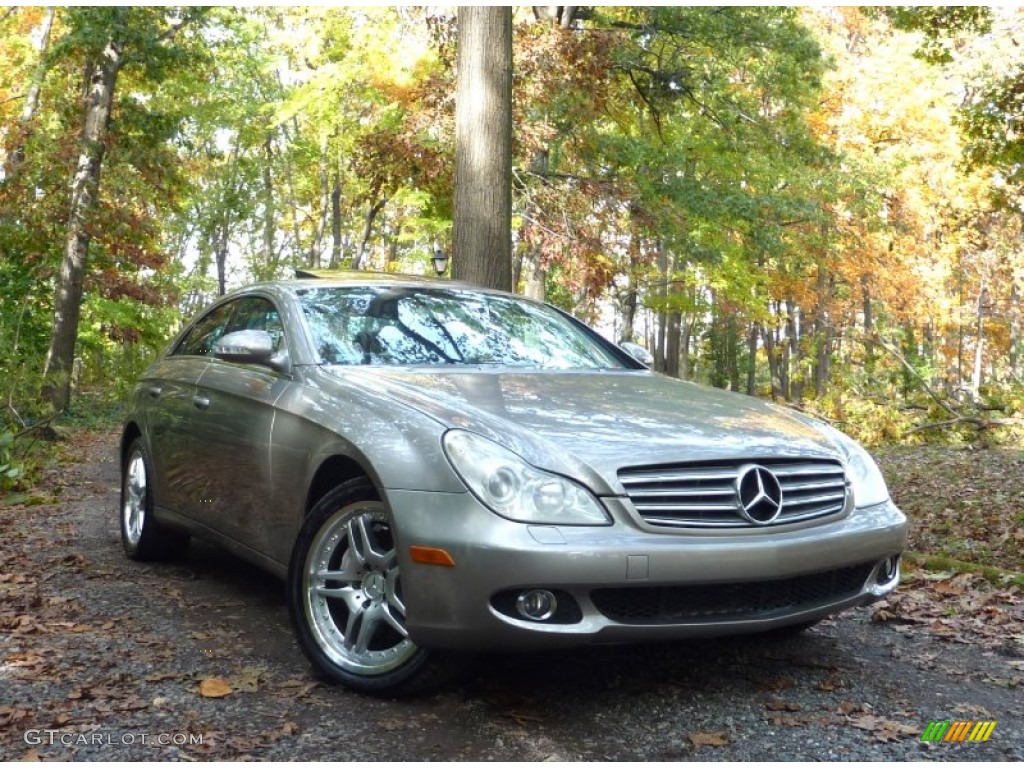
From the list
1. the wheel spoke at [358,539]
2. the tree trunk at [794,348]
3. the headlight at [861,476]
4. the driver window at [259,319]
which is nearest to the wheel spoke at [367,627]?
the wheel spoke at [358,539]

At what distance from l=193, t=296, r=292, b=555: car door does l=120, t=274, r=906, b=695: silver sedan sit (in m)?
0.02

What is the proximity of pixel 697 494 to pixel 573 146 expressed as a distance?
54.3 feet

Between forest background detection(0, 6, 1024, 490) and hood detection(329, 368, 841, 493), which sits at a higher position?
forest background detection(0, 6, 1024, 490)

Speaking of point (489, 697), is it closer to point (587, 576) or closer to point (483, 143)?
point (587, 576)

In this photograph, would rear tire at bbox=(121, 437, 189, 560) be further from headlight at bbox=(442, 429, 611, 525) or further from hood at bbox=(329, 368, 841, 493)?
headlight at bbox=(442, 429, 611, 525)

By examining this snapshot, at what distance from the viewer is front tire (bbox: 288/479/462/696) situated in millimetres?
3547

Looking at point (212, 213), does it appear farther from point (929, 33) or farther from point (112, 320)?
point (929, 33)

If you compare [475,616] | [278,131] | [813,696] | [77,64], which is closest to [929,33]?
[813,696]

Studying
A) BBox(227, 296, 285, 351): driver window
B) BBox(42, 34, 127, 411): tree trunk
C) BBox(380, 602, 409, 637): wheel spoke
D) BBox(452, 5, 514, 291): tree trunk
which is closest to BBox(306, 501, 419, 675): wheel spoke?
BBox(380, 602, 409, 637): wheel spoke

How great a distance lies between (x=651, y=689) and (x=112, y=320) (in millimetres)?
19246

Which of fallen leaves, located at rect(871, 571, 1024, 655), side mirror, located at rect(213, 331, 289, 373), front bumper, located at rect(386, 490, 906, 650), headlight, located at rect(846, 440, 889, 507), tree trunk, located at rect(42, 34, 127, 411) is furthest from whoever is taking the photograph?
tree trunk, located at rect(42, 34, 127, 411)

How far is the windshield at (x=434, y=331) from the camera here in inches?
179

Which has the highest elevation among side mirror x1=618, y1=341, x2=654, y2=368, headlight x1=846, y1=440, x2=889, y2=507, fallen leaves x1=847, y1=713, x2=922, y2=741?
side mirror x1=618, y1=341, x2=654, y2=368

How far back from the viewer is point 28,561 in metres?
6.07
